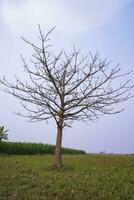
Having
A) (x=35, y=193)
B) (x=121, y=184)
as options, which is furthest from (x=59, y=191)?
(x=121, y=184)

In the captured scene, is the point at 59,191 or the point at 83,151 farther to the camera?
the point at 83,151

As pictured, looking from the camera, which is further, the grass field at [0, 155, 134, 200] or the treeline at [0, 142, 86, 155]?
the treeline at [0, 142, 86, 155]

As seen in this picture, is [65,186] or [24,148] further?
[24,148]

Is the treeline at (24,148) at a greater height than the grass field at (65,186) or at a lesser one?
greater

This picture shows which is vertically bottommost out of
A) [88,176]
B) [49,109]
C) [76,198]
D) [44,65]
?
[76,198]

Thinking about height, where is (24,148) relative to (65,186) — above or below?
above

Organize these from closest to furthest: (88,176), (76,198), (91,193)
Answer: (76,198) → (91,193) → (88,176)

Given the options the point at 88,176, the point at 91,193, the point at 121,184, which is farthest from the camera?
the point at 88,176

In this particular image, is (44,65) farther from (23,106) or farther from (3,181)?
(3,181)

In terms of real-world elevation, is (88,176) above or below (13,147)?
below

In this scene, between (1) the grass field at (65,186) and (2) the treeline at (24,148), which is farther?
(2) the treeline at (24,148)

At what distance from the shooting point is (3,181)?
12.2m

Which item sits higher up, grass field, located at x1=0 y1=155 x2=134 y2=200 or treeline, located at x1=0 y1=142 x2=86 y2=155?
treeline, located at x1=0 y1=142 x2=86 y2=155

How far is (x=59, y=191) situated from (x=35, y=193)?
63 cm
